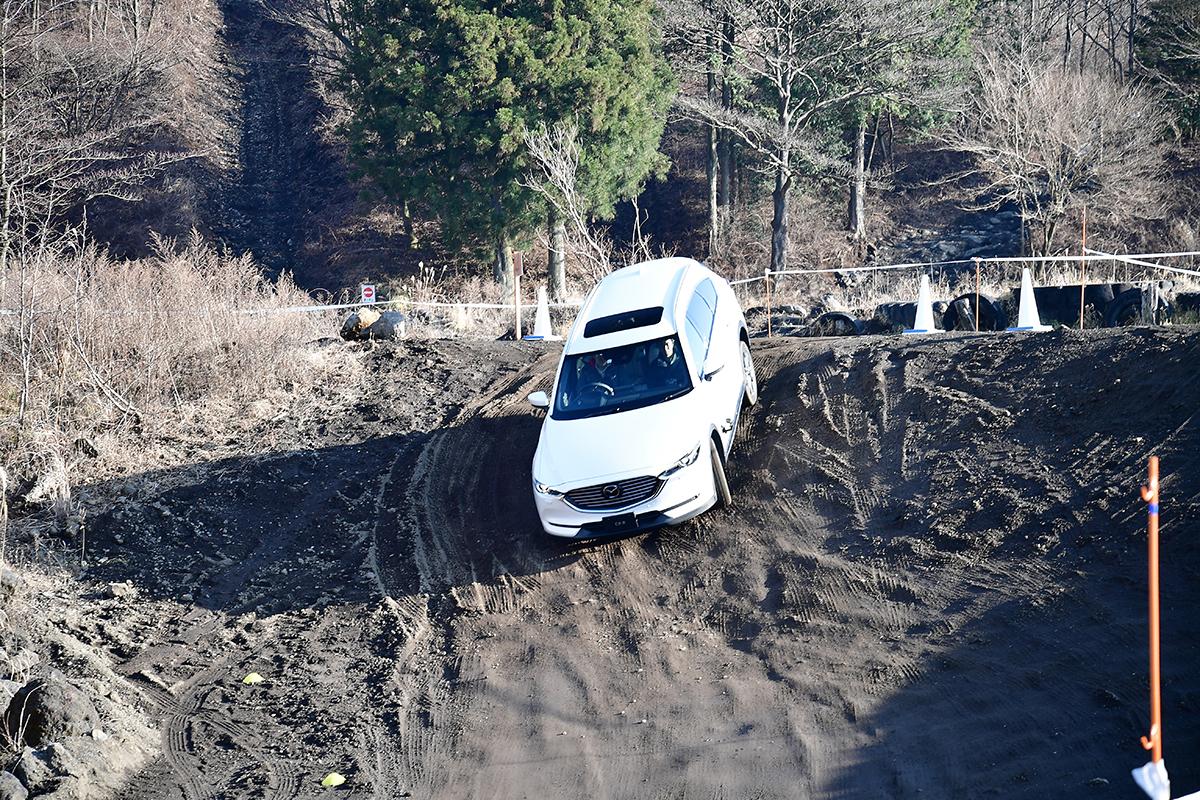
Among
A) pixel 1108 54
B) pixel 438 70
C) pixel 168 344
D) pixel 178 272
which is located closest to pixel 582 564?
pixel 168 344

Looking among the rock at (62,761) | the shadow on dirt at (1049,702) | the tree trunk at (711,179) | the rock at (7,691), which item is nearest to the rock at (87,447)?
the rock at (7,691)

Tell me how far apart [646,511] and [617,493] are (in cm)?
34

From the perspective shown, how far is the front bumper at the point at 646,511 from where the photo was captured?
10836 millimetres

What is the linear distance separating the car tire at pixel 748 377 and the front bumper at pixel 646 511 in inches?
111

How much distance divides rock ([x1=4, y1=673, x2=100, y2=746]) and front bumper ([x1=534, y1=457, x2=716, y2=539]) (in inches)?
175

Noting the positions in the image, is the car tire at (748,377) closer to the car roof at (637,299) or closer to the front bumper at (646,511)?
the car roof at (637,299)

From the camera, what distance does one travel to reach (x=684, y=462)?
1098 centimetres

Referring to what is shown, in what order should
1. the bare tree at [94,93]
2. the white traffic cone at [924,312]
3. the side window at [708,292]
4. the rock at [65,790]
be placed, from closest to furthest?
the rock at [65,790] → the side window at [708,292] → the white traffic cone at [924,312] → the bare tree at [94,93]

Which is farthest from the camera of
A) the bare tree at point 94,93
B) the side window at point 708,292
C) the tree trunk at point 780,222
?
the tree trunk at point 780,222

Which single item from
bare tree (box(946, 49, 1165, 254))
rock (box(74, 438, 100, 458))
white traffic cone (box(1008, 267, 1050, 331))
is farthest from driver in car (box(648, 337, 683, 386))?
bare tree (box(946, 49, 1165, 254))

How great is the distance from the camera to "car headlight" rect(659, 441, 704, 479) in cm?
1088

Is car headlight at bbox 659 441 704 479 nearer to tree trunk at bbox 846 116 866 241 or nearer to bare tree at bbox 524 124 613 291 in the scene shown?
bare tree at bbox 524 124 613 291

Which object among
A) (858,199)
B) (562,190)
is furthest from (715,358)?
(858,199)

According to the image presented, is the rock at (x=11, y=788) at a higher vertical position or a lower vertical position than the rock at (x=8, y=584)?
lower
